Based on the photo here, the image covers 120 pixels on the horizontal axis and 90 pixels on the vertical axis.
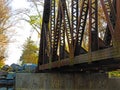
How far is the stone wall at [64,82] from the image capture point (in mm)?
29109

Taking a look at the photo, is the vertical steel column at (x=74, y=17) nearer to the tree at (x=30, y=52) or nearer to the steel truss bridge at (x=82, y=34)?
the steel truss bridge at (x=82, y=34)

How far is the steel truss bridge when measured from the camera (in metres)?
13.8

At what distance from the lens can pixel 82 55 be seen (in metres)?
17.8

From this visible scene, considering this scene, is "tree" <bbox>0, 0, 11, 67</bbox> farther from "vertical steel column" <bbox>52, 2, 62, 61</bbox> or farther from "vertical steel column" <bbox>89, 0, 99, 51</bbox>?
"vertical steel column" <bbox>89, 0, 99, 51</bbox>

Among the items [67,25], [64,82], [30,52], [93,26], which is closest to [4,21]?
[30,52]

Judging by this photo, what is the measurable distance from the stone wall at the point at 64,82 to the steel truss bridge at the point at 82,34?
4.56ft

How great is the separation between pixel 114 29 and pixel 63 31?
9.61 m

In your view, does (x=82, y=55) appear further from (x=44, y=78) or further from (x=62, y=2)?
(x=44, y=78)

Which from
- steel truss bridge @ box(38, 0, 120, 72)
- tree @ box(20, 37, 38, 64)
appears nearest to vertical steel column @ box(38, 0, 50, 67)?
steel truss bridge @ box(38, 0, 120, 72)

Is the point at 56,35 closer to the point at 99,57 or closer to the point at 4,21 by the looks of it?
the point at 99,57

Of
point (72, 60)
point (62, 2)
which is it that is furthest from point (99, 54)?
point (62, 2)

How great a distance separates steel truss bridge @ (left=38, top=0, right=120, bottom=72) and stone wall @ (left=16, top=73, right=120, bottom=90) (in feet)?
4.56

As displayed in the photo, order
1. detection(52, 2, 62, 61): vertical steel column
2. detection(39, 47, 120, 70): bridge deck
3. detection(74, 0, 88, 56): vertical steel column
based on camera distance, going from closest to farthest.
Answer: detection(39, 47, 120, 70): bridge deck < detection(74, 0, 88, 56): vertical steel column < detection(52, 2, 62, 61): vertical steel column

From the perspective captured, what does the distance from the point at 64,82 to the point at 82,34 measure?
37.7 ft
